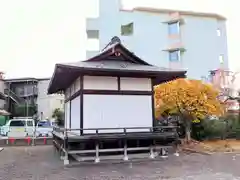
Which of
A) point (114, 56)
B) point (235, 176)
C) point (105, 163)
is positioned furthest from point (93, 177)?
point (114, 56)

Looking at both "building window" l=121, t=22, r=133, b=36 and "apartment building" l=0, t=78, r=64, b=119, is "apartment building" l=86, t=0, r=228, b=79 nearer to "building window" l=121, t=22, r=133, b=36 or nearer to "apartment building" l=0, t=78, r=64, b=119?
"building window" l=121, t=22, r=133, b=36

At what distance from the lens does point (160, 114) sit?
18.0 meters

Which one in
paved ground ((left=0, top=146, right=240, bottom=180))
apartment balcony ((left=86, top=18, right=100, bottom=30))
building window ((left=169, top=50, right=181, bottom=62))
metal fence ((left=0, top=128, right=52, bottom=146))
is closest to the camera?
paved ground ((left=0, top=146, right=240, bottom=180))

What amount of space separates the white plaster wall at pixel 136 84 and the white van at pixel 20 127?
14314 mm

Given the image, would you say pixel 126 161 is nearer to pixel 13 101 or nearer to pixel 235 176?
pixel 235 176

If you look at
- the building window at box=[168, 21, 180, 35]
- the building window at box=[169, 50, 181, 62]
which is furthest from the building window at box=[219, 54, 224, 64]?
the building window at box=[168, 21, 180, 35]

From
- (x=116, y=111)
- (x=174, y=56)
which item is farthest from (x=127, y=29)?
(x=116, y=111)

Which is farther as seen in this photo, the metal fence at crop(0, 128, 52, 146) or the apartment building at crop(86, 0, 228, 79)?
the apartment building at crop(86, 0, 228, 79)

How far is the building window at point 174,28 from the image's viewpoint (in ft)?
94.7

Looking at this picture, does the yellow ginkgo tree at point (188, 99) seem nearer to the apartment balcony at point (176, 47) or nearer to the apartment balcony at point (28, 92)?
the apartment balcony at point (176, 47)

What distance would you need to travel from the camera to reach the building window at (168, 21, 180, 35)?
2886 centimetres

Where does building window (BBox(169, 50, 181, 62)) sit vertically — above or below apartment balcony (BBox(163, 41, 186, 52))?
below

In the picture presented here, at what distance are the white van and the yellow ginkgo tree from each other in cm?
1262

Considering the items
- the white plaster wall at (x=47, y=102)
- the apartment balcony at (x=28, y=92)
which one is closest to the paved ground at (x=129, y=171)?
the white plaster wall at (x=47, y=102)
